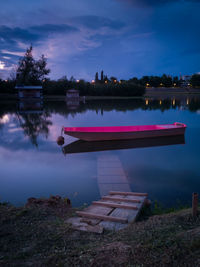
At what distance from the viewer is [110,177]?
27.6ft

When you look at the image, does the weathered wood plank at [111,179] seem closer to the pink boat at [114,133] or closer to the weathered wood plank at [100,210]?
the weathered wood plank at [100,210]

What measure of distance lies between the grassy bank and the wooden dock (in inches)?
8.9

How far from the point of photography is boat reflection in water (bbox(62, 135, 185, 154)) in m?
14.2

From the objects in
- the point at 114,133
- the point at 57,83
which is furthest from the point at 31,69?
the point at 114,133

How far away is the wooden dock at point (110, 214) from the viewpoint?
14.4 feet

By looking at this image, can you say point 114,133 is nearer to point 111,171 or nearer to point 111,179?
point 111,171

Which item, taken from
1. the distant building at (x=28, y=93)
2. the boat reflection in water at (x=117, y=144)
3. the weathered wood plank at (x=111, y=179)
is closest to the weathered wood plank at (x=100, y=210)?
the weathered wood plank at (x=111, y=179)

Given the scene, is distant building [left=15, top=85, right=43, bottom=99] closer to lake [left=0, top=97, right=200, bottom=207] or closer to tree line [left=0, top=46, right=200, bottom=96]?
tree line [left=0, top=46, right=200, bottom=96]

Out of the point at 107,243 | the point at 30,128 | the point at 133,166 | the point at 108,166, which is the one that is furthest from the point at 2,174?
the point at 30,128

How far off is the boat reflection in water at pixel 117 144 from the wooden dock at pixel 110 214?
26.7ft

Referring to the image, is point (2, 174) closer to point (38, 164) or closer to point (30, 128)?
point (38, 164)

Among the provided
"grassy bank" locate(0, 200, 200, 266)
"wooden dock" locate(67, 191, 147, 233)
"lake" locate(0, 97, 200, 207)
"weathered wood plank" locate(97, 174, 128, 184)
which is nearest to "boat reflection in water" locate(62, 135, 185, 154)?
"lake" locate(0, 97, 200, 207)

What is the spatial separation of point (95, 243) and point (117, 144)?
12.0 meters

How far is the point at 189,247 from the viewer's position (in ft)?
9.71
